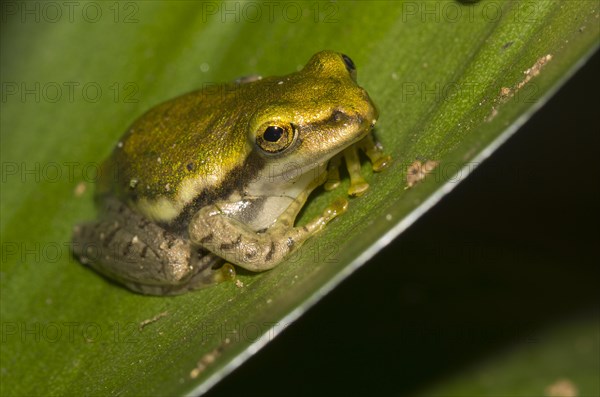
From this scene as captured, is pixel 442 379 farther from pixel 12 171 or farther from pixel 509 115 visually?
pixel 12 171

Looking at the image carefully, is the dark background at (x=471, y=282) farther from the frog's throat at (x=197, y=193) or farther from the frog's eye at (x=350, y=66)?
the frog's eye at (x=350, y=66)

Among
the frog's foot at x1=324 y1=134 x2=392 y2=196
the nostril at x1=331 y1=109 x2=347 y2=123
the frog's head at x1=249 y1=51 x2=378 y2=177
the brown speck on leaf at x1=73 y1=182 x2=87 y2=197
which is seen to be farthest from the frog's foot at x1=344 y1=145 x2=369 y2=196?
the brown speck on leaf at x1=73 y1=182 x2=87 y2=197

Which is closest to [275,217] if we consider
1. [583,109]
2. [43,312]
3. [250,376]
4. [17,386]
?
[250,376]

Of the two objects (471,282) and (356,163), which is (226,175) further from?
(471,282)

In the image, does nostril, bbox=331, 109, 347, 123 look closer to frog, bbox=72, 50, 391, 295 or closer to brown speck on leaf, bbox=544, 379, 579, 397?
frog, bbox=72, 50, 391, 295

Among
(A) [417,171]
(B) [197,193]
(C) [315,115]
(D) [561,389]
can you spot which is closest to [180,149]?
(B) [197,193]

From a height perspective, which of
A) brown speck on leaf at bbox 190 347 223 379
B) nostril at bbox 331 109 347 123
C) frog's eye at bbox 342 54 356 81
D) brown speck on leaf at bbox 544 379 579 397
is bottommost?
brown speck on leaf at bbox 190 347 223 379
